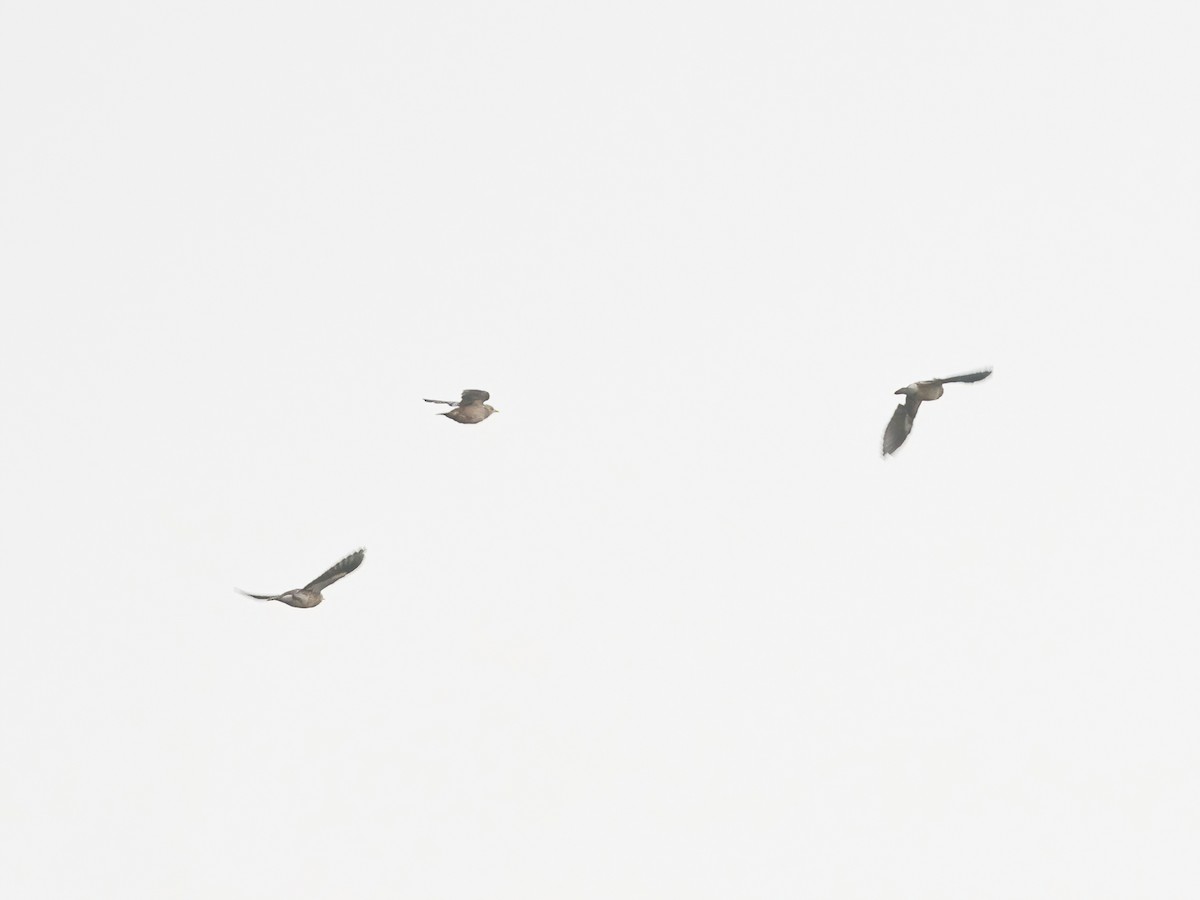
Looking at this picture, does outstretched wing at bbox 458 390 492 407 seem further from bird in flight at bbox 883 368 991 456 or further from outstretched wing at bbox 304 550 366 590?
bird in flight at bbox 883 368 991 456

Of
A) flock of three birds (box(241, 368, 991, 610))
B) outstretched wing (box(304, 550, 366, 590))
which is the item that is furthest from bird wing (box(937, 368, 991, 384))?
outstretched wing (box(304, 550, 366, 590))

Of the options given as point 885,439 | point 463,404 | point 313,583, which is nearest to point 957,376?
point 885,439

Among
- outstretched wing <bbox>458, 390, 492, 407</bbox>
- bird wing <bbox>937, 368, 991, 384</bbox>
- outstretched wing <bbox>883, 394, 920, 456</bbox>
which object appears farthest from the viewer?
outstretched wing <bbox>883, 394, 920, 456</bbox>

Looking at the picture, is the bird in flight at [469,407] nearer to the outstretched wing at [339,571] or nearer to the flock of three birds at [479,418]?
the flock of three birds at [479,418]

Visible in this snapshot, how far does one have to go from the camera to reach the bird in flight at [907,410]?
108ft

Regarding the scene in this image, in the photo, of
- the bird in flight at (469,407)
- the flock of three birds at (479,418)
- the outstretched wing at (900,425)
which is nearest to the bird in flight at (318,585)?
the flock of three birds at (479,418)

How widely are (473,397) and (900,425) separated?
9.74 meters

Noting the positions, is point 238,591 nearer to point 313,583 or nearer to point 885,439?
point 313,583

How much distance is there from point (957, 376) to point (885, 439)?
8.08 ft

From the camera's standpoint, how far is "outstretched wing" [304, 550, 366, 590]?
32.0 metres

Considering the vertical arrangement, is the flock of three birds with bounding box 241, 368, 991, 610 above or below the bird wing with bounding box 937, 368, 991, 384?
below

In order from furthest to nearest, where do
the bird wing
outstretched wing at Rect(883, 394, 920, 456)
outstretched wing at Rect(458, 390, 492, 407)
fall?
outstretched wing at Rect(883, 394, 920, 456), outstretched wing at Rect(458, 390, 492, 407), the bird wing

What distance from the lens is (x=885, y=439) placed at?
33.5 meters

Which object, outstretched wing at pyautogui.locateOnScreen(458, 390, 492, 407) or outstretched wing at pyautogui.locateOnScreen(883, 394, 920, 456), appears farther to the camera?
outstretched wing at pyautogui.locateOnScreen(883, 394, 920, 456)
